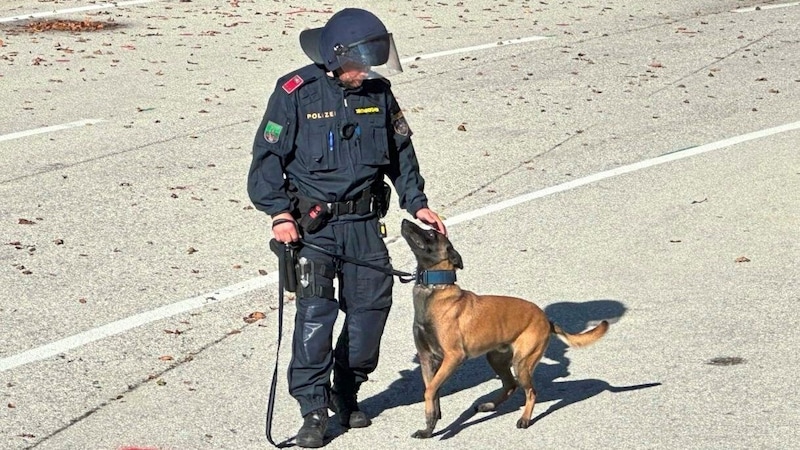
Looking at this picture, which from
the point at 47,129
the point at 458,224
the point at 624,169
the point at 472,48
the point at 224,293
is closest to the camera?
the point at 224,293

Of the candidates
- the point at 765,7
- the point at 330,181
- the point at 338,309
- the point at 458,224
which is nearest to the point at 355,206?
the point at 330,181

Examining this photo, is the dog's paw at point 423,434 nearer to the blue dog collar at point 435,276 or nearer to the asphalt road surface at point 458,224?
the asphalt road surface at point 458,224

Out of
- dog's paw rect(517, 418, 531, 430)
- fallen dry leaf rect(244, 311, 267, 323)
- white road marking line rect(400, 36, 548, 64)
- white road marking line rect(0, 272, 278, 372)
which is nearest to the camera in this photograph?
dog's paw rect(517, 418, 531, 430)

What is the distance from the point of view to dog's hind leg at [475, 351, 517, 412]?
242 inches

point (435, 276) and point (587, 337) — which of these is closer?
point (435, 276)

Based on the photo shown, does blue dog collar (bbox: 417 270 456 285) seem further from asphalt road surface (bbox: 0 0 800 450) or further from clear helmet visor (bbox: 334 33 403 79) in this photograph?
clear helmet visor (bbox: 334 33 403 79)

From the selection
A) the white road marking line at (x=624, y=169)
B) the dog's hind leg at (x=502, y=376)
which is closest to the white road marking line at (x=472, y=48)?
the white road marking line at (x=624, y=169)

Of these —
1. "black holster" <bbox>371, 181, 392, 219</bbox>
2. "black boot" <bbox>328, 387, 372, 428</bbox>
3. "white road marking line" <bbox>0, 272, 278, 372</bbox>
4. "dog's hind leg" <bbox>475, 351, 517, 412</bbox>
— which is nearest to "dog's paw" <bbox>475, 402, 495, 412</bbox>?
"dog's hind leg" <bbox>475, 351, 517, 412</bbox>

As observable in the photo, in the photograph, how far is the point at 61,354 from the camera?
702cm

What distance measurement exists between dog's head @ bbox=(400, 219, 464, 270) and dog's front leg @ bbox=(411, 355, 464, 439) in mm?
403

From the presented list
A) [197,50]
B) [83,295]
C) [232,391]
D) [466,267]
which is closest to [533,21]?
[197,50]

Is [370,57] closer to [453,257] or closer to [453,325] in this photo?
[453,257]

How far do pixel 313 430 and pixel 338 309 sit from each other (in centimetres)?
54

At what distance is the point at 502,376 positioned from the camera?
6.24 metres
